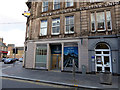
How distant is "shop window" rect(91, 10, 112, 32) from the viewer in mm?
10195

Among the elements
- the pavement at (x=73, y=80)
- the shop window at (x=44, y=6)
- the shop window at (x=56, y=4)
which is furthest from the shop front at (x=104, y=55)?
the shop window at (x=44, y=6)

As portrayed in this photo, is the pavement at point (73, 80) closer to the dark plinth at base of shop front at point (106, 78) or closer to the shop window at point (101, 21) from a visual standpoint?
the dark plinth at base of shop front at point (106, 78)

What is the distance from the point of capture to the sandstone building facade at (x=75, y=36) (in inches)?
382

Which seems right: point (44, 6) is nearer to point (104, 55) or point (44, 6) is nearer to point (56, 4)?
point (56, 4)

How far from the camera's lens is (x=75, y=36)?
11.0 metres

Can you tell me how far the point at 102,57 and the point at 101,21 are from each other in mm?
4624

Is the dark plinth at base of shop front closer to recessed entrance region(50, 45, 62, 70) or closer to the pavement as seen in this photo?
the pavement

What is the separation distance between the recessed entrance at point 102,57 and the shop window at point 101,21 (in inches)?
84.4

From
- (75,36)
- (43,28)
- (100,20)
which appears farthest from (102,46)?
(43,28)

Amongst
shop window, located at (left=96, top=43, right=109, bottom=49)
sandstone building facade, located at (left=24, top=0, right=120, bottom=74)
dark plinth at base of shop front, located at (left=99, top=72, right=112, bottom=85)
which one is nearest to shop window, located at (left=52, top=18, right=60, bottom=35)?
sandstone building facade, located at (left=24, top=0, right=120, bottom=74)

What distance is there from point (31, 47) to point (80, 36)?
7822 millimetres

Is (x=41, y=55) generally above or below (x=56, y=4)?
below

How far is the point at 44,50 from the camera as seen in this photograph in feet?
40.8

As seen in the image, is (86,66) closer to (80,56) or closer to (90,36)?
(80,56)
